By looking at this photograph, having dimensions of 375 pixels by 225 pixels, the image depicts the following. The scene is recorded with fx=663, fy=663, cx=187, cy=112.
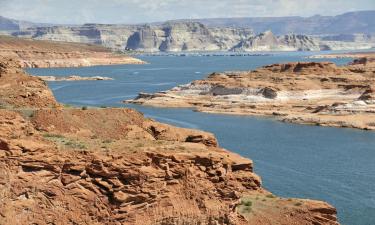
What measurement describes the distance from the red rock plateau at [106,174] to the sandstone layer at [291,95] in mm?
63902

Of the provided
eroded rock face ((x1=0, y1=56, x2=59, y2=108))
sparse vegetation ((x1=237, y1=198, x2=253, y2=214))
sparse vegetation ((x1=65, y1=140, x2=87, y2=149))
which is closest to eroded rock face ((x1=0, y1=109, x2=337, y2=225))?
sparse vegetation ((x1=65, y1=140, x2=87, y2=149))

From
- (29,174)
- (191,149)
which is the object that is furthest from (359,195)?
(29,174)

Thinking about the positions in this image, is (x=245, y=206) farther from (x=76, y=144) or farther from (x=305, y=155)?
(x=305, y=155)

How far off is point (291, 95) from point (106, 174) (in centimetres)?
9335

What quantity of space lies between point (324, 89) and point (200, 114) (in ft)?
91.8

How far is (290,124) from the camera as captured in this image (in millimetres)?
90125

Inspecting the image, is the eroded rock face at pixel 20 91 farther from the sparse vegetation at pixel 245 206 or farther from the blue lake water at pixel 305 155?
the blue lake water at pixel 305 155

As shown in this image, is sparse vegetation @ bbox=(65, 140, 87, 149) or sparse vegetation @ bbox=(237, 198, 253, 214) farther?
sparse vegetation @ bbox=(237, 198, 253, 214)

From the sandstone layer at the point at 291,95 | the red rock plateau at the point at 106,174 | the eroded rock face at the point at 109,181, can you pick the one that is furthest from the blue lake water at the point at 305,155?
the eroded rock face at the point at 109,181

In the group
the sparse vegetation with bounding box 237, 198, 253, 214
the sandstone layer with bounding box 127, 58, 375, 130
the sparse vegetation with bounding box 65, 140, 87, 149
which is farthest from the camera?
the sandstone layer with bounding box 127, 58, 375, 130

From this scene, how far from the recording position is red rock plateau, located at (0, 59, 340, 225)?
22.6 m

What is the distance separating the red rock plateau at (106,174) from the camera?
22578 millimetres

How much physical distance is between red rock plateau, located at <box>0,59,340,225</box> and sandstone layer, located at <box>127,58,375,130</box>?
63.9m

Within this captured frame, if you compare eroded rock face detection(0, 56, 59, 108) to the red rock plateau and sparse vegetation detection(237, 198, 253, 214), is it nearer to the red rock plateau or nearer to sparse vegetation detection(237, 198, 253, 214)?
the red rock plateau
